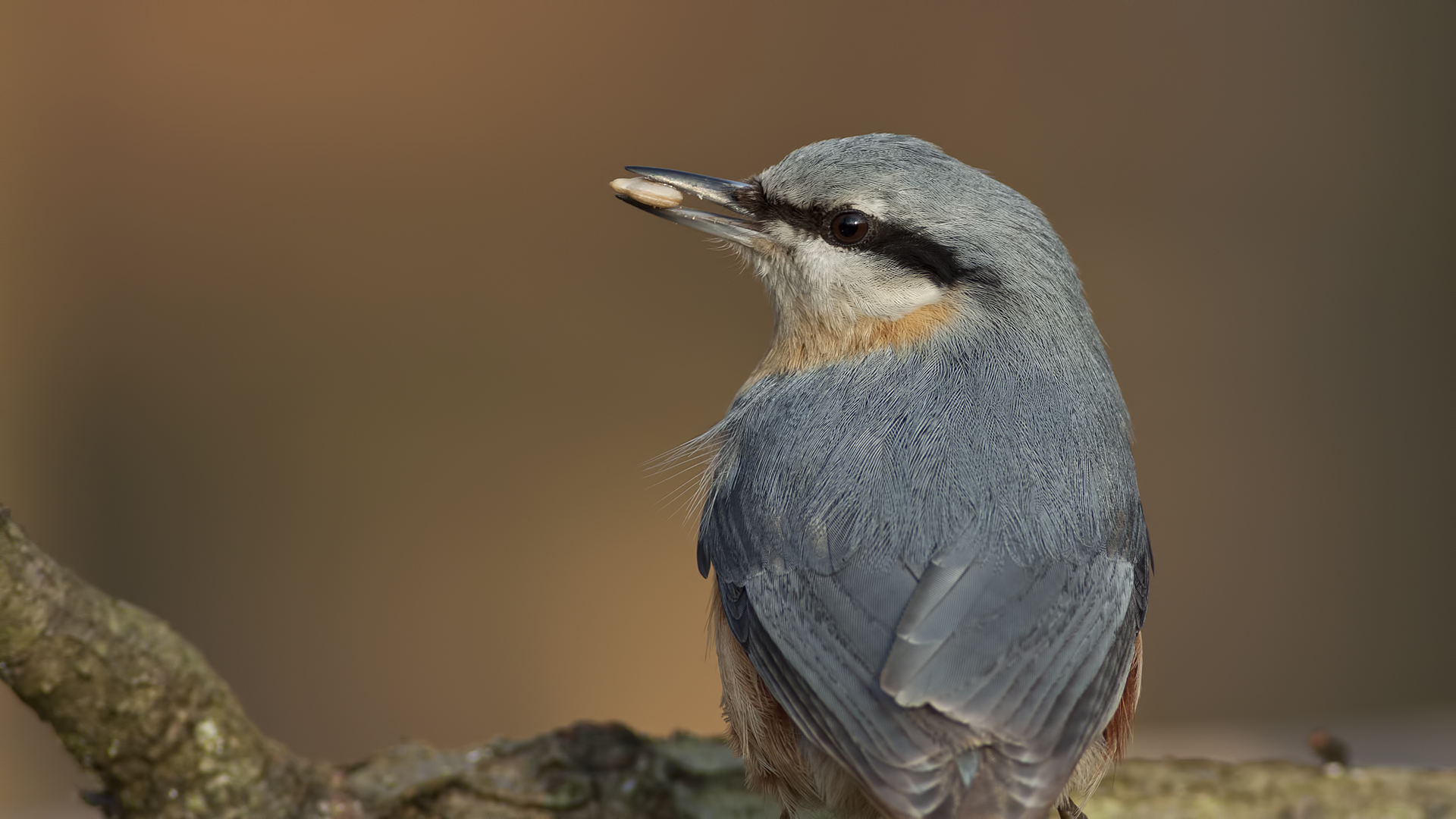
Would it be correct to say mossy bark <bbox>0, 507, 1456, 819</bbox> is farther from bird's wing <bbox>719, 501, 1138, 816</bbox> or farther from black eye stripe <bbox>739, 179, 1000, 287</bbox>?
black eye stripe <bbox>739, 179, 1000, 287</bbox>

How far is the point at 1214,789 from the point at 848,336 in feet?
3.72

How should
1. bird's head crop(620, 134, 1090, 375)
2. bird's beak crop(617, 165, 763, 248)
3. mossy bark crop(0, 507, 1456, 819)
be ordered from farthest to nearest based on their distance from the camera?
bird's beak crop(617, 165, 763, 248)
bird's head crop(620, 134, 1090, 375)
mossy bark crop(0, 507, 1456, 819)

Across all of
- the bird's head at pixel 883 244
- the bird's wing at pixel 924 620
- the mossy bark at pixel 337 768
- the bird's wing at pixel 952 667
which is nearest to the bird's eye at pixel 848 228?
the bird's head at pixel 883 244

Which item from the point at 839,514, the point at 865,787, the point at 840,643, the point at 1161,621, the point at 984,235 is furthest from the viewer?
the point at 1161,621

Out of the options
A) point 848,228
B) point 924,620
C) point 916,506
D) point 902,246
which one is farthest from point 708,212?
point 924,620

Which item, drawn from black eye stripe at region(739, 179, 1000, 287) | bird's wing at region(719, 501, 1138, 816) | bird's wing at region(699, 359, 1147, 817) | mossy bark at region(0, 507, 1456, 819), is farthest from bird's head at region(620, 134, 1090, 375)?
mossy bark at region(0, 507, 1456, 819)

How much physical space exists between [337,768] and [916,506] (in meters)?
1.15

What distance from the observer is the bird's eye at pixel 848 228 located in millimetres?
2432

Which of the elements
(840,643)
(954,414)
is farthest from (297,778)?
(954,414)

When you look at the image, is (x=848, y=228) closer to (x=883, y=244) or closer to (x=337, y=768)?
(x=883, y=244)

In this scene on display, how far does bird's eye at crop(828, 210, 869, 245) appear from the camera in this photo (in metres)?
2.43

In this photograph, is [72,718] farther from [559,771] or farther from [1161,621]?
[1161,621]

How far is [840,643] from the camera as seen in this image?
1.94 meters

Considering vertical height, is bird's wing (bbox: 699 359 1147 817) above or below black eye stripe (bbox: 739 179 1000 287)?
below
